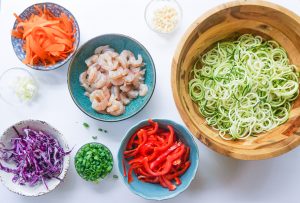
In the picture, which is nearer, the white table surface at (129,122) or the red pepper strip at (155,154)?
the red pepper strip at (155,154)

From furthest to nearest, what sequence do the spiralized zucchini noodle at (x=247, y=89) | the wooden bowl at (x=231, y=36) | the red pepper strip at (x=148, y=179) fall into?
the red pepper strip at (x=148, y=179), the spiralized zucchini noodle at (x=247, y=89), the wooden bowl at (x=231, y=36)

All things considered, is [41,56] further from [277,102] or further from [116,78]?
[277,102]

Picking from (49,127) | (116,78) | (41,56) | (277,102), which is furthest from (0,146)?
(277,102)

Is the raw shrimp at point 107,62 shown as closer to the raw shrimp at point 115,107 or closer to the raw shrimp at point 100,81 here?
the raw shrimp at point 100,81

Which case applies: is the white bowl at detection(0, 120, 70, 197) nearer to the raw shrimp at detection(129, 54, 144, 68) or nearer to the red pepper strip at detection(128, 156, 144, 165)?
the red pepper strip at detection(128, 156, 144, 165)

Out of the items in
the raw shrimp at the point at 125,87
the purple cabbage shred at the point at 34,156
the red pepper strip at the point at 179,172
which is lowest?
the purple cabbage shred at the point at 34,156

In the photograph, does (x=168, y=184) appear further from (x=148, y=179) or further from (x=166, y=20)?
(x=166, y=20)

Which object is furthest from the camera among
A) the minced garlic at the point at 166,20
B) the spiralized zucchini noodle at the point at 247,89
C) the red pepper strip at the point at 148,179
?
the minced garlic at the point at 166,20

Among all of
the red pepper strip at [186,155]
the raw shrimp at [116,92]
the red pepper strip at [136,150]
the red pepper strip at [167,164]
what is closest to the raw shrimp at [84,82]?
the raw shrimp at [116,92]
